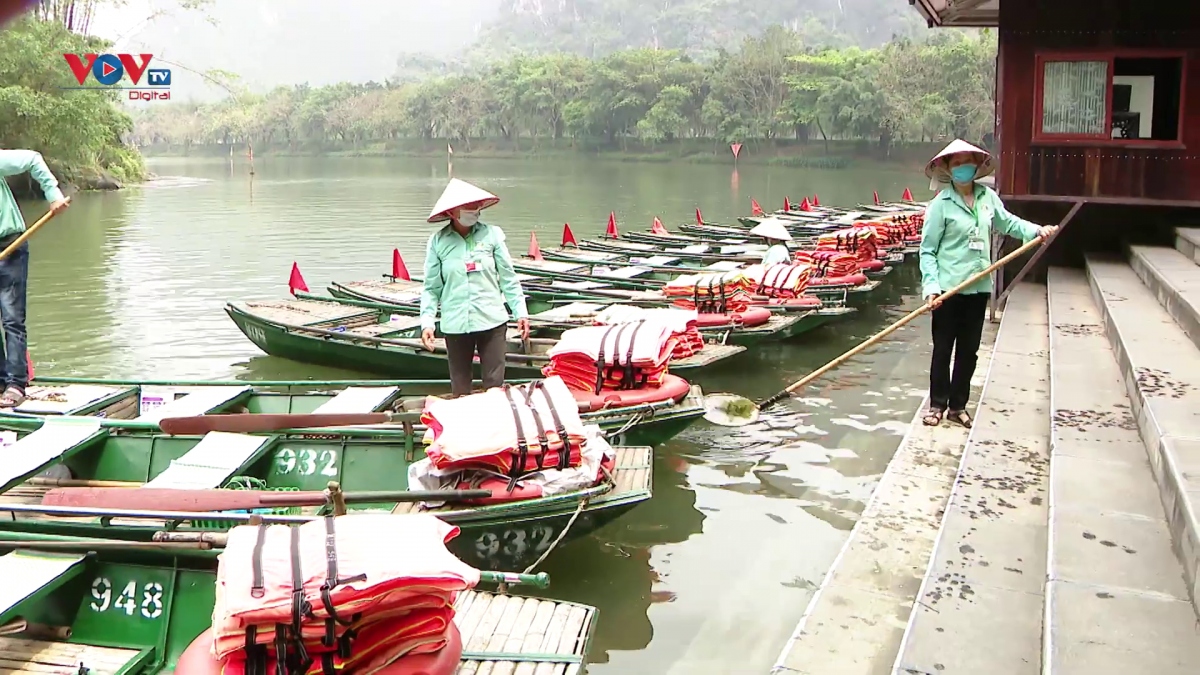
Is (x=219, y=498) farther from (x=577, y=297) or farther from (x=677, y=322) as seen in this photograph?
(x=577, y=297)

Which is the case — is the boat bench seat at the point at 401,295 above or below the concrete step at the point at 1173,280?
below

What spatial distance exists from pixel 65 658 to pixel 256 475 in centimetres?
194

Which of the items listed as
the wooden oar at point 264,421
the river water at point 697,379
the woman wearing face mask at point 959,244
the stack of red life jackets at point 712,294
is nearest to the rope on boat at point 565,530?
the river water at point 697,379

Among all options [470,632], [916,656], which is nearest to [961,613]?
[916,656]

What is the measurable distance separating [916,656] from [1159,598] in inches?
32.8

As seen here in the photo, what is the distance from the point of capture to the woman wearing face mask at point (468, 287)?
21.1 ft

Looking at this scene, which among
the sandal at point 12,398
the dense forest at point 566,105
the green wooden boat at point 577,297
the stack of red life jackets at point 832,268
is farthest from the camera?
the dense forest at point 566,105

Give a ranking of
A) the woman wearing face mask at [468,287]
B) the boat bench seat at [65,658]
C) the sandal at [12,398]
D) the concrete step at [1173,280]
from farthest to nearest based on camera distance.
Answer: the sandal at [12,398] → the woman wearing face mask at [468,287] → the concrete step at [1173,280] → the boat bench seat at [65,658]

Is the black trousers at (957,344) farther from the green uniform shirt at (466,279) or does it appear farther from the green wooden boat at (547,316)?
the green wooden boat at (547,316)

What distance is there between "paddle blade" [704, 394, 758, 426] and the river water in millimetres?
96

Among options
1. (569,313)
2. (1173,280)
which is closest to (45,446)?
(569,313)

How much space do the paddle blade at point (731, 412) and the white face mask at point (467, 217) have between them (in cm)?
284

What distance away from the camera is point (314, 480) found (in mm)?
5906

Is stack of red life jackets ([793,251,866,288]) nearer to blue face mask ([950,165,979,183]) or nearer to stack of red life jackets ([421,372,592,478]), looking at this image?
blue face mask ([950,165,979,183])
